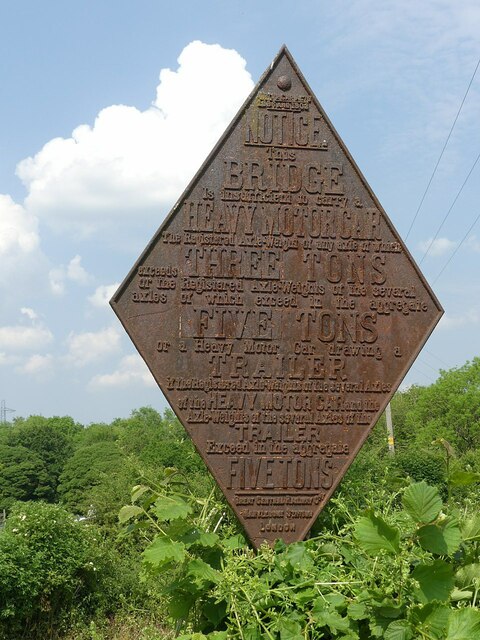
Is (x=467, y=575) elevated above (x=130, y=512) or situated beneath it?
situated beneath

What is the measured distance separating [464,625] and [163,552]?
167cm

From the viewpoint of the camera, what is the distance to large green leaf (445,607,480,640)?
381 centimetres

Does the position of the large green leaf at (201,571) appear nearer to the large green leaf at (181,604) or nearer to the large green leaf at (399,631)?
the large green leaf at (181,604)

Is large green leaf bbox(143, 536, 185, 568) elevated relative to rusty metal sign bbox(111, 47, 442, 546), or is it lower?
lower

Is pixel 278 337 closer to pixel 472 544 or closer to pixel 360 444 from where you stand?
pixel 360 444

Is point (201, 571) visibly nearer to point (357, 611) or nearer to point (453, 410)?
point (357, 611)

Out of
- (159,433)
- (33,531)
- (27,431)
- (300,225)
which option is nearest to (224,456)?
(300,225)

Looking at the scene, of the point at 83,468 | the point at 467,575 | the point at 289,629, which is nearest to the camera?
the point at 289,629

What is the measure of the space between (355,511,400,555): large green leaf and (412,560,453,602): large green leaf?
0.24 meters

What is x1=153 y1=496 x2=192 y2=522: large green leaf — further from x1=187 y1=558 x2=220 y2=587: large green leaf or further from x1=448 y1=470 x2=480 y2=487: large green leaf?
x1=448 y1=470 x2=480 y2=487: large green leaf

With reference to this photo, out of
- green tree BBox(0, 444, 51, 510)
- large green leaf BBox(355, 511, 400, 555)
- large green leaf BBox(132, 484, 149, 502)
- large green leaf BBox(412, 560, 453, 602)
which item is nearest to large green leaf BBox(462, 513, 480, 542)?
large green leaf BBox(412, 560, 453, 602)

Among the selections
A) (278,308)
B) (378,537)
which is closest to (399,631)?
(378,537)

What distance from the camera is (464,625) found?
3.84 metres

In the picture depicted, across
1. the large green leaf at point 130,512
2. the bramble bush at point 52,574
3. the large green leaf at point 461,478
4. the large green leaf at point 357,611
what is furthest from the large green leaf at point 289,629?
the bramble bush at point 52,574
